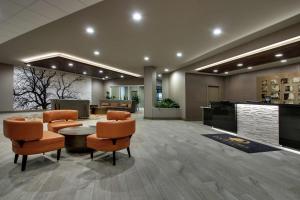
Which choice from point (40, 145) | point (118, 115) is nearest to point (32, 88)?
point (118, 115)

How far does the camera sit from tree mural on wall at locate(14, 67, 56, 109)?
39.8 ft

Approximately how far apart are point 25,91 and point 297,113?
1502cm

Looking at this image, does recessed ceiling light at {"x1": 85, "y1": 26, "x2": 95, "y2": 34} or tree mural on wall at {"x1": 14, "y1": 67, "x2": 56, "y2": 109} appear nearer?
recessed ceiling light at {"x1": 85, "y1": 26, "x2": 95, "y2": 34}

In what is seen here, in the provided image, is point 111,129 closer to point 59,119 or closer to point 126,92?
point 59,119

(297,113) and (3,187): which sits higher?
(297,113)

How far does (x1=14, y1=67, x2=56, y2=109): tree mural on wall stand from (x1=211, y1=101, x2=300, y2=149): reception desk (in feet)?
41.5

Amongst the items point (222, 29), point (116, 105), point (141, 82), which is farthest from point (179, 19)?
point (141, 82)

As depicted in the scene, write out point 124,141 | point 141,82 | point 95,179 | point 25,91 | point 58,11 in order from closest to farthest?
point 95,179 → point 58,11 → point 124,141 → point 25,91 → point 141,82

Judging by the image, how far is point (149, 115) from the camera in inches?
425

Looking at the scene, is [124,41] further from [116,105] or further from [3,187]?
[116,105]

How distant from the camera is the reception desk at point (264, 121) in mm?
4508

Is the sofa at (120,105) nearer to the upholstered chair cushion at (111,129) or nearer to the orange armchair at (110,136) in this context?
the orange armchair at (110,136)

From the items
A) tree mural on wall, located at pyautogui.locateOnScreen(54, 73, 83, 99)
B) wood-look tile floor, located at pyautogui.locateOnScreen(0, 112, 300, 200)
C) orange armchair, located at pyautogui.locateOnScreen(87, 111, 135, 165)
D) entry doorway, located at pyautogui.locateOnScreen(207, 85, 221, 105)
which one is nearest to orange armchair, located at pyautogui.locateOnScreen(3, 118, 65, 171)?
wood-look tile floor, located at pyautogui.locateOnScreen(0, 112, 300, 200)

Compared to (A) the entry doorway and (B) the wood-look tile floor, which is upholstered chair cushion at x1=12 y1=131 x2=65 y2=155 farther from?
(A) the entry doorway
